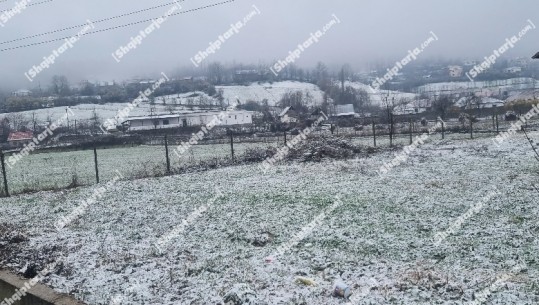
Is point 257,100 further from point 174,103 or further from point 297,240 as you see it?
point 297,240

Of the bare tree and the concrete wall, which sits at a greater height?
the bare tree

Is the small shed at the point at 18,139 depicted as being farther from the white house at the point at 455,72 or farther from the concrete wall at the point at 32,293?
the white house at the point at 455,72

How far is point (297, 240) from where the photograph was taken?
24.8 feet

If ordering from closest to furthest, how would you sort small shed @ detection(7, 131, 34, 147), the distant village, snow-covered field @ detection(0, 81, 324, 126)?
1. small shed @ detection(7, 131, 34, 147)
2. the distant village
3. snow-covered field @ detection(0, 81, 324, 126)

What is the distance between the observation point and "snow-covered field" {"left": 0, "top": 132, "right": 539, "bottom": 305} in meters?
5.51

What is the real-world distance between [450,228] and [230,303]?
4393mm

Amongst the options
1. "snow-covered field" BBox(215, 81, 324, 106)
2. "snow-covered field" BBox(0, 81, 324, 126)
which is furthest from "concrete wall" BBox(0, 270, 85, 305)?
"snow-covered field" BBox(215, 81, 324, 106)

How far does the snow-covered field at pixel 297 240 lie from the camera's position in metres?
5.51

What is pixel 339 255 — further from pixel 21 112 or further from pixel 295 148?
pixel 21 112

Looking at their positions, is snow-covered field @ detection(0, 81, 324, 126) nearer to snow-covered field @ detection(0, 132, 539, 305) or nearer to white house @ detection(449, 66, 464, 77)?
white house @ detection(449, 66, 464, 77)

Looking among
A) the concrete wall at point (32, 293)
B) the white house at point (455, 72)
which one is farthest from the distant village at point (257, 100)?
the concrete wall at point (32, 293)

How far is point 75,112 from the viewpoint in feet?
341

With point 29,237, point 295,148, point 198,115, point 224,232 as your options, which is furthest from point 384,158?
point 198,115

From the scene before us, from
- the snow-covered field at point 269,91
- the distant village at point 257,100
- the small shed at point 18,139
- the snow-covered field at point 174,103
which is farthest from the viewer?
the snow-covered field at point 269,91
